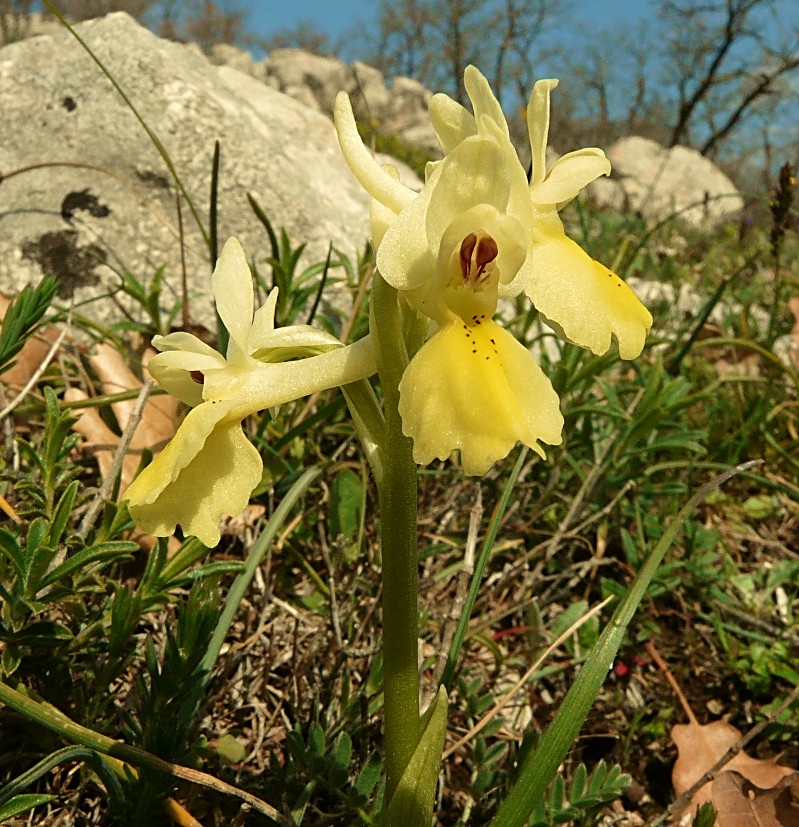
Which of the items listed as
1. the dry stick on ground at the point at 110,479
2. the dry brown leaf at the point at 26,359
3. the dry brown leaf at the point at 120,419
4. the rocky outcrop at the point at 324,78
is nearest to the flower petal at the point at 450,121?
the dry stick on ground at the point at 110,479

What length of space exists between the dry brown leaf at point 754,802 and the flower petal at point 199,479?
1152 millimetres

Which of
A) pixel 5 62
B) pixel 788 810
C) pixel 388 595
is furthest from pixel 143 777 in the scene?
pixel 5 62

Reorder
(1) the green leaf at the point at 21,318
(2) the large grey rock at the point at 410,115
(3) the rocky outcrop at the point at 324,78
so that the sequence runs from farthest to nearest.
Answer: (3) the rocky outcrop at the point at 324,78, (2) the large grey rock at the point at 410,115, (1) the green leaf at the point at 21,318

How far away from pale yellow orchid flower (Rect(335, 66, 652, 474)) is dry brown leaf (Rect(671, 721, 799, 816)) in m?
1.05

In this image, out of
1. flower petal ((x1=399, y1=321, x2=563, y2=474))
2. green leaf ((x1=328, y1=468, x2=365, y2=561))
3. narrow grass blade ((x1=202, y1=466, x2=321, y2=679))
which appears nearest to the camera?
flower petal ((x1=399, y1=321, x2=563, y2=474))

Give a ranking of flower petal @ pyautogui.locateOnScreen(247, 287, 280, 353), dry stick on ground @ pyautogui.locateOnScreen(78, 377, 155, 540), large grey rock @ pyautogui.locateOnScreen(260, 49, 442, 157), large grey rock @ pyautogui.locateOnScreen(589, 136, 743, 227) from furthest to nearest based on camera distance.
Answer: large grey rock @ pyautogui.locateOnScreen(260, 49, 442, 157) → large grey rock @ pyautogui.locateOnScreen(589, 136, 743, 227) → dry stick on ground @ pyautogui.locateOnScreen(78, 377, 155, 540) → flower petal @ pyautogui.locateOnScreen(247, 287, 280, 353)

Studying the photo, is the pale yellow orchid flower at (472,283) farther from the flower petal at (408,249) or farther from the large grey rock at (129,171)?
the large grey rock at (129,171)

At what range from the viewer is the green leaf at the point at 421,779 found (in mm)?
1084

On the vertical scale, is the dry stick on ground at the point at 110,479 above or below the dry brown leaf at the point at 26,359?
above

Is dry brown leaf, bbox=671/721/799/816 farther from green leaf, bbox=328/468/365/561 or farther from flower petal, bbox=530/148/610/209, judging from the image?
flower petal, bbox=530/148/610/209

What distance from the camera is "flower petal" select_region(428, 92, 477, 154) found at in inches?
42.0

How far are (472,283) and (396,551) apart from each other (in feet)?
1.22

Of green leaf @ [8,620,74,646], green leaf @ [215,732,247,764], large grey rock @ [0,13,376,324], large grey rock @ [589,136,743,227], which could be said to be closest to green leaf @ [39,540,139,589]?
green leaf @ [8,620,74,646]

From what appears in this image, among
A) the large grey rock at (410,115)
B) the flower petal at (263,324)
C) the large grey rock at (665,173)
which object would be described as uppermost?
the flower petal at (263,324)
